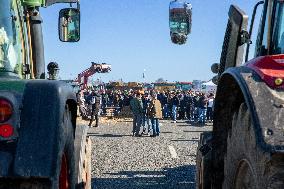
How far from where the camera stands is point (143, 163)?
1026 cm

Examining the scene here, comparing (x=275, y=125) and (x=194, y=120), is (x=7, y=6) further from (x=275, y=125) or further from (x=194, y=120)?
(x=194, y=120)

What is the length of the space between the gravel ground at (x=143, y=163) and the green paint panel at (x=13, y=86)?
5.16 metres

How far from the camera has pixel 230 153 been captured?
3.43 metres

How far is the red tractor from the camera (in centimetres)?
254

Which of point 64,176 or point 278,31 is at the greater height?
point 278,31

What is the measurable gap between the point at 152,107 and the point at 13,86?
49.6ft

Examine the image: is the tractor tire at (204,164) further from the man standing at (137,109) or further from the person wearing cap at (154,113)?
the man standing at (137,109)

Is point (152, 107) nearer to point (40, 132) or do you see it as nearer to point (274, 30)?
point (274, 30)

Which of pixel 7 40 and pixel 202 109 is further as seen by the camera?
pixel 202 109

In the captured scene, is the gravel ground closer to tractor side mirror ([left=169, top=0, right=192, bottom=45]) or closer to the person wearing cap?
the person wearing cap

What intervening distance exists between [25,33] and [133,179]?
452 cm

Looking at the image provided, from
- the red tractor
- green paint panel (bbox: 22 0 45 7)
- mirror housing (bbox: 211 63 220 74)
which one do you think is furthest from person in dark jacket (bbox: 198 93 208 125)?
green paint panel (bbox: 22 0 45 7)

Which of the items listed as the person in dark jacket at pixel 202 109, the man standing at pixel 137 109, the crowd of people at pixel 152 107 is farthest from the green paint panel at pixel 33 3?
the person in dark jacket at pixel 202 109

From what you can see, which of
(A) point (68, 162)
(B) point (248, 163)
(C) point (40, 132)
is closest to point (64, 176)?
(A) point (68, 162)
